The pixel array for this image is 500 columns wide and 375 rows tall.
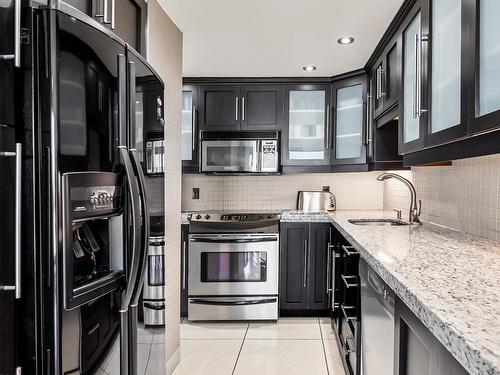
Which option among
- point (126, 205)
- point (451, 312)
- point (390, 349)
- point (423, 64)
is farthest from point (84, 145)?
point (423, 64)

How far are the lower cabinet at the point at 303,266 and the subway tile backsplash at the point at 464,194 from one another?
95 cm

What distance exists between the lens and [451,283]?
98cm

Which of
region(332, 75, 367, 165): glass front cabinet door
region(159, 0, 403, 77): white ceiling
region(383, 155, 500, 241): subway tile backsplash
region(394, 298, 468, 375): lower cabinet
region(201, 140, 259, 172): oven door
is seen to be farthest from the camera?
region(201, 140, 259, 172): oven door

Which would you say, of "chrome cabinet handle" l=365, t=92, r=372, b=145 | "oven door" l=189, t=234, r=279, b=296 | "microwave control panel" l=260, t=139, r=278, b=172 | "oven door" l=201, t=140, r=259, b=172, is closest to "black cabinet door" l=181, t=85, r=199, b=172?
"oven door" l=201, t=140, r=259, b=172

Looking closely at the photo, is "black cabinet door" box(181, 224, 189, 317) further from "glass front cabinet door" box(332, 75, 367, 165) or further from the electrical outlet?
"glass front cabinet door" box(332, 75, 367, 165)

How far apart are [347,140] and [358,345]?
2099 mm

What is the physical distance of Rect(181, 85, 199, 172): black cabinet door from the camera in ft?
11.8

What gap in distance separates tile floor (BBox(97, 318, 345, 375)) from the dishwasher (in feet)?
2.58

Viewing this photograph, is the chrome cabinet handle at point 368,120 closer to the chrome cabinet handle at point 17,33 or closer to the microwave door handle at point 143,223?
the microwave door handle at point 143,223

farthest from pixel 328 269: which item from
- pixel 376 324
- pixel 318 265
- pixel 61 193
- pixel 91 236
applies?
pixel 61 193

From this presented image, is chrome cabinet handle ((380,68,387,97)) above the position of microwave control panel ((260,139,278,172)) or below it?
above

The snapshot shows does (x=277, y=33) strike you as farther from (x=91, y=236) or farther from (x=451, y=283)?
(x=451, y=283)

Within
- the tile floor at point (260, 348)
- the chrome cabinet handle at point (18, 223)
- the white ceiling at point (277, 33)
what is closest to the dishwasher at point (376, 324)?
the tile floor at point (260, 348)

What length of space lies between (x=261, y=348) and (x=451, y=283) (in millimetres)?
2033
